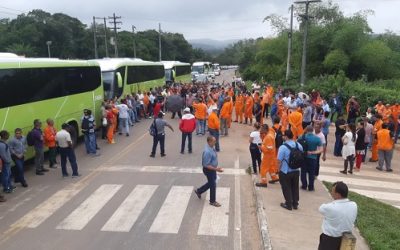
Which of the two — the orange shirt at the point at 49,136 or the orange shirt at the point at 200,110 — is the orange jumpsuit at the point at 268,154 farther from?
the orange shirt at the point at 200,110

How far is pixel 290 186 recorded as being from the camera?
9562 millimetres

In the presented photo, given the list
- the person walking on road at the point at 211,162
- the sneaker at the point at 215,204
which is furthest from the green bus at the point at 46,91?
the sneaker at the point at 215,204

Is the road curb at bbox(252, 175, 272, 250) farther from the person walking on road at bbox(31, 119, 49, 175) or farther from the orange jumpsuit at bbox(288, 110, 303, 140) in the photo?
the person walking on road at bbox(31, 119, 49, 175)

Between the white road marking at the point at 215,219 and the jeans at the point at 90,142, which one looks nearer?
the white road marking at the point at 215,219

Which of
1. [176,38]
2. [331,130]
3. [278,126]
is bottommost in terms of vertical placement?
[331,130]

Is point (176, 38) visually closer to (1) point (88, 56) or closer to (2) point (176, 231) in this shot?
(1) point (88, 56)

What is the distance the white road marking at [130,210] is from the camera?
8.77 m

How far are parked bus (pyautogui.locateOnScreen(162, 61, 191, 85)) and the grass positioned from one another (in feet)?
106

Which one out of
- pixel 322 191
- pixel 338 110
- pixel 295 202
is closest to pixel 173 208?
pixel 295 202

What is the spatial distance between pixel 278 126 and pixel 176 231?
548cm

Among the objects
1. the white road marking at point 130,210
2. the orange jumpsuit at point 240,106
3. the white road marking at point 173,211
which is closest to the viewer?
the white road marking at point 173,211

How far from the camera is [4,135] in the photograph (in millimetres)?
10617

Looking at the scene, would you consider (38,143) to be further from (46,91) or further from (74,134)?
(74,134)

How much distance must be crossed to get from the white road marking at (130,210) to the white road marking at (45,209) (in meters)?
1.43
